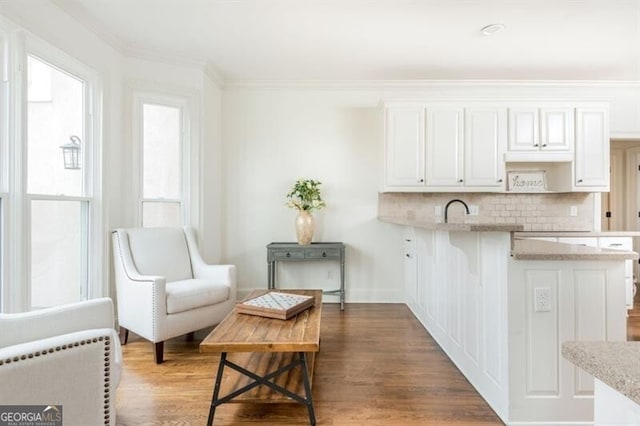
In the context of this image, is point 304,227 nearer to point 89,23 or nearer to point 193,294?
point 193,294

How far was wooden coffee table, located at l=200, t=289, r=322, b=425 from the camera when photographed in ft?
5.19

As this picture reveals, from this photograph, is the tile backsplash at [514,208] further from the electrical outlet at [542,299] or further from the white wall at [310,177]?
the electrical outlet at [542,299]

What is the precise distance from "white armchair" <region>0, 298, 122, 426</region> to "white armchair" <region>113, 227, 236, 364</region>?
105 centimetres

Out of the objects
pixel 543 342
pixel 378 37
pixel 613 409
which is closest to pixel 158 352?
pixel 543 342

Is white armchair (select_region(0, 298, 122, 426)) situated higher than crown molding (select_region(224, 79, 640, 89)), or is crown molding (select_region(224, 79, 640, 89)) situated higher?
crown molding (select_region(224, 79, 640, 89))

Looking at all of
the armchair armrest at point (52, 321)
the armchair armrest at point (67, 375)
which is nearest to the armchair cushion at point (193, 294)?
the armchair armrest at point (52, 321)

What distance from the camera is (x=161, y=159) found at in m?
3.38

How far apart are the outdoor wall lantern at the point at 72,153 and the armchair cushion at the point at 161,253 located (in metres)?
0.69

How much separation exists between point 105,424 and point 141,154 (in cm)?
263

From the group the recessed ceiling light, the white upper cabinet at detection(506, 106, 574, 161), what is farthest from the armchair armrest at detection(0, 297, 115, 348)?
the white upper cabinet at detection(506, 106, 574, 161)

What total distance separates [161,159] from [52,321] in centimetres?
221

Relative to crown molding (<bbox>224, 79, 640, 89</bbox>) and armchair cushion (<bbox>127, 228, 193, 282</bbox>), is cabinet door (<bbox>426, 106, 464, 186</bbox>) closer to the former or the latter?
crown molding (<bbox>224, 79, 640, 89</bbox>)

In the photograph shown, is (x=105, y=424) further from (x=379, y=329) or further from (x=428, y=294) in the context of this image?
(x=428, y=294)

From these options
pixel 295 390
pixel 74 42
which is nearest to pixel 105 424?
pixel 295 390
